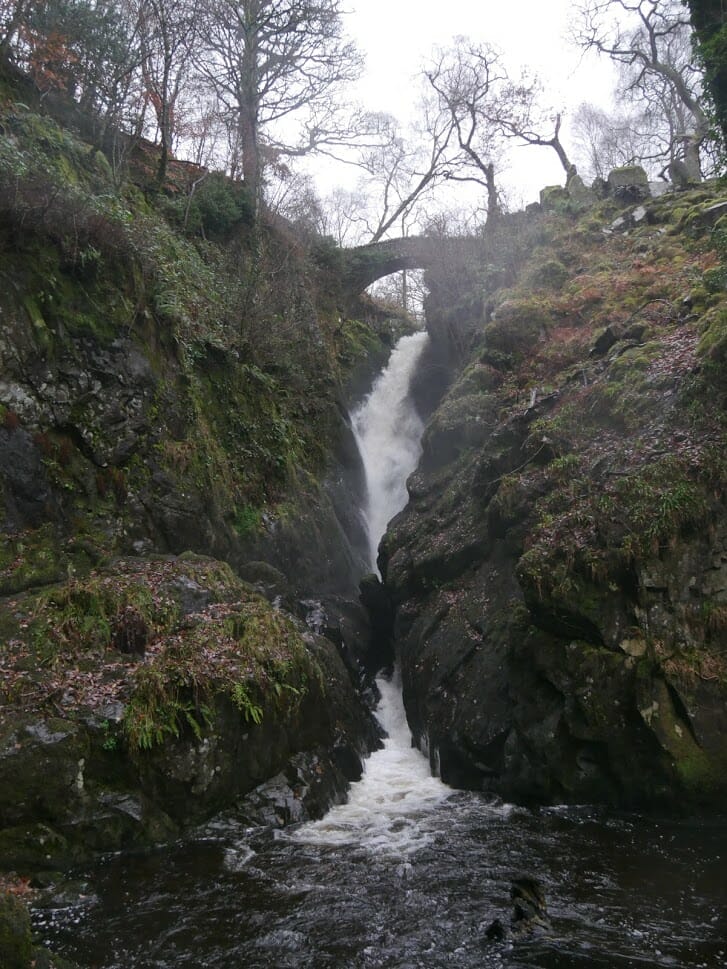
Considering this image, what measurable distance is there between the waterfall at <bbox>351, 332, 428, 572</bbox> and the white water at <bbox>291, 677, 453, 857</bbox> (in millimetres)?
6144

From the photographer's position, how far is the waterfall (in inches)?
721

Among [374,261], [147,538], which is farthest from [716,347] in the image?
[374,261]

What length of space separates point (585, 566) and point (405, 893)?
454 centimetres

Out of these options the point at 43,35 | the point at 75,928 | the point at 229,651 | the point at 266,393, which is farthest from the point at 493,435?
the point at 43,35

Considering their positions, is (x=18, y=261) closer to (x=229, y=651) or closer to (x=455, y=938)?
(x=229, y=651)

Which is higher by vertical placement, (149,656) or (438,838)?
(149,656)

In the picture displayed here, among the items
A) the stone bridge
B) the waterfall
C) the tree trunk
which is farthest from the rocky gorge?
the stone bridge

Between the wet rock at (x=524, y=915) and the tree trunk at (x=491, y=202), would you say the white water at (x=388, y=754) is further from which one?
the tree trunk at (x=491, y=202)

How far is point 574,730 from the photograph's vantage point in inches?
344

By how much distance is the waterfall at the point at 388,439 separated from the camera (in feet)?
60.1

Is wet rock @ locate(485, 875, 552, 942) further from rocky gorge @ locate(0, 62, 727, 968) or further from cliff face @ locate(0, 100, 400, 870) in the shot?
cliff face @ locate(0, 100, 400, 870)

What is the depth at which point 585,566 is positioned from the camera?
911 centimetres

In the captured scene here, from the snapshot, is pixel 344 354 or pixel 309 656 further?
pixel 344 354

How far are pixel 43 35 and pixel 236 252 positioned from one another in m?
6.34
